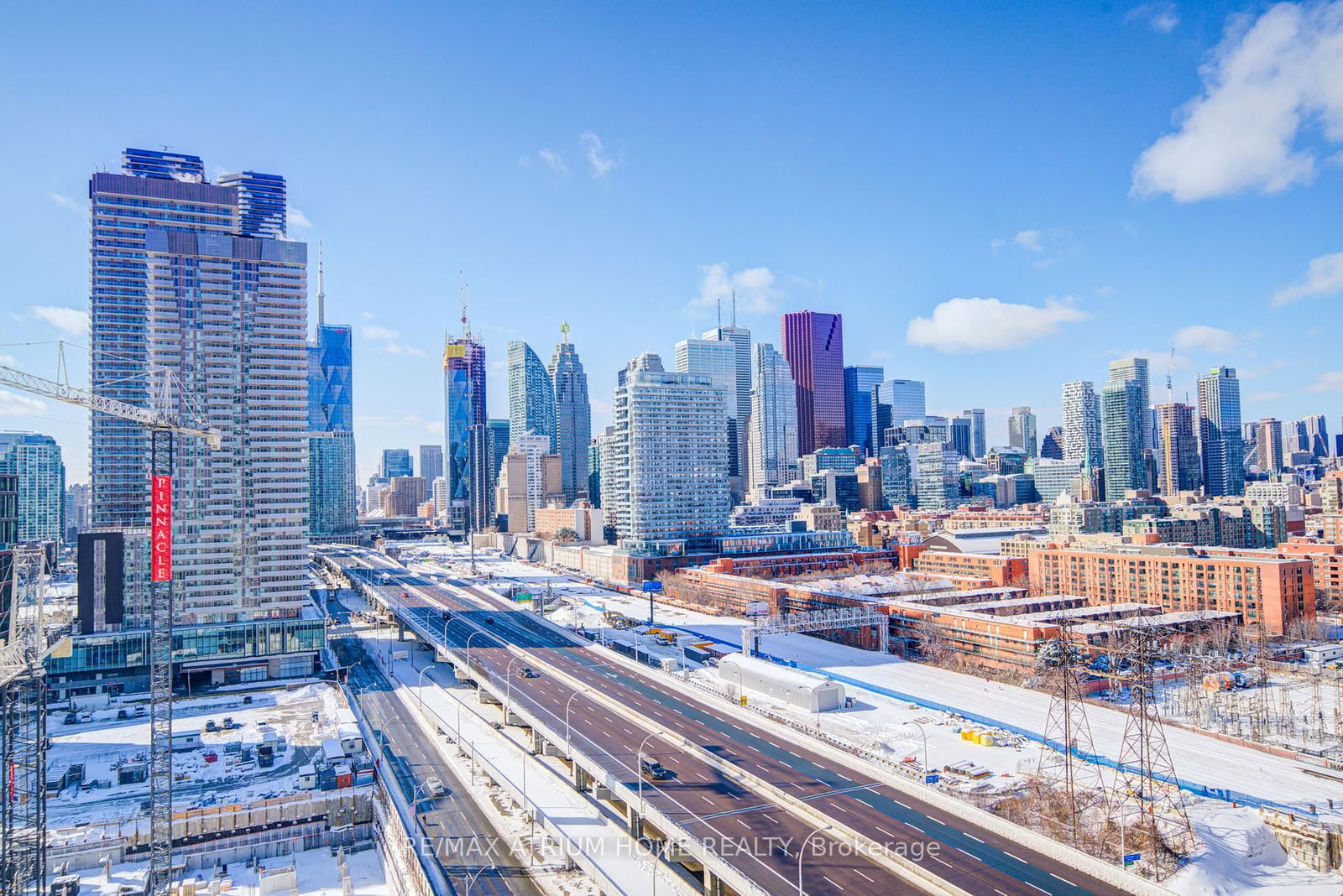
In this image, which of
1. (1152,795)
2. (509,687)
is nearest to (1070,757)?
(1152,795)

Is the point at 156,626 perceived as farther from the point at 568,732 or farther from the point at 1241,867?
the point at 1241,867

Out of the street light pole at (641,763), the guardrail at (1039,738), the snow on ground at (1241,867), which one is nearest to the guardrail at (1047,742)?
the guardrail at (1039,738)

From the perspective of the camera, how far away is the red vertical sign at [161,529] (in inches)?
2276

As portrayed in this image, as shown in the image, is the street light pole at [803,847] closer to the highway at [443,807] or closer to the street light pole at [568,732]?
the highway at [443,807]

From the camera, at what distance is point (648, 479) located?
188125 mm

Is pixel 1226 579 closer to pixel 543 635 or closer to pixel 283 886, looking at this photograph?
pixel 543 635

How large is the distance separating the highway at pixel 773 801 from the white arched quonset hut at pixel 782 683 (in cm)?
918

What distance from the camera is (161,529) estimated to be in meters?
58.3

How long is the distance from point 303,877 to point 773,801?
29400 mm

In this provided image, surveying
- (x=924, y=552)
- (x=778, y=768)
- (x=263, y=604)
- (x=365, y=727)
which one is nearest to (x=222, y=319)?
(x=263, y=604)

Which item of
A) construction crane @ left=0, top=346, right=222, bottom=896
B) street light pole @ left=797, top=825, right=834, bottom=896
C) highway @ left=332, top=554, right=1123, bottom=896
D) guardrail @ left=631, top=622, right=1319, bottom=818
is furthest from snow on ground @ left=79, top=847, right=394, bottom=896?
guardrail @ left=631, top=622, right=1319, bottom=818

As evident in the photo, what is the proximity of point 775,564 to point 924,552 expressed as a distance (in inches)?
1198

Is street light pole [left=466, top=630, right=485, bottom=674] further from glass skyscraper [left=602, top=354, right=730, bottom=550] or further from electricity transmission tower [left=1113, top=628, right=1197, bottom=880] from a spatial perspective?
glass skyscraper [left=602, top=354, right=730, bottom=550]

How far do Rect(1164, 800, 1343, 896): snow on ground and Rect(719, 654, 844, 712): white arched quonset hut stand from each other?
34530 mm
